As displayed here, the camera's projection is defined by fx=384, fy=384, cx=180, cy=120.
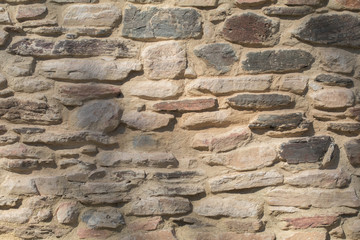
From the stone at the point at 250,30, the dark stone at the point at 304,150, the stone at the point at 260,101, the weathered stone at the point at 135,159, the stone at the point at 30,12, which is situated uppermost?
the stone at the point at 250,30

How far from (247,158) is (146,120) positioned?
45cm

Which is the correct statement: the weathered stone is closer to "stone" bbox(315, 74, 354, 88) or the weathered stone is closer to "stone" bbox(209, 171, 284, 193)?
"stone" bbox(209, 171, 284, 193)

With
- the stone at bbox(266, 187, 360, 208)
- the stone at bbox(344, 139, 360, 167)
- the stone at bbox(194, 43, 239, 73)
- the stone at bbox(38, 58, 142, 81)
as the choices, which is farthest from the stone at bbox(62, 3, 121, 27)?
Answer: the stone at bbox(344, 139, 360, 167)

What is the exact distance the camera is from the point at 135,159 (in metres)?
1.61

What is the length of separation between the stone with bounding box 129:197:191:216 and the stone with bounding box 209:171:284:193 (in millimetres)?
148

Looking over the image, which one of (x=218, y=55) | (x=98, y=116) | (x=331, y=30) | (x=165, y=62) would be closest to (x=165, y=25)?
(x=165, y=62)

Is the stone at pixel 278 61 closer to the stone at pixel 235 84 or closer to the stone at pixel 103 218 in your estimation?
the stone at pixel 235 84

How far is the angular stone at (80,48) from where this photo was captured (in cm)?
165

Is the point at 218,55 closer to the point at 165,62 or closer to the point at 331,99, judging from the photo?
the point at 165,62

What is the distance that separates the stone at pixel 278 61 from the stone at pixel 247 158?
1.09 ft

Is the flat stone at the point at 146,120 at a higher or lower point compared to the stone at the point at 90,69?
lower

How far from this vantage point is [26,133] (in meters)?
1.62

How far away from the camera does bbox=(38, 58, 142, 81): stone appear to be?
64.5 inches

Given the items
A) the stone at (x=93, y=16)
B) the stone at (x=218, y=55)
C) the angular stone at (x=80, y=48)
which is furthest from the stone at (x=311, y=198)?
the stone at (x=93, y=16)
